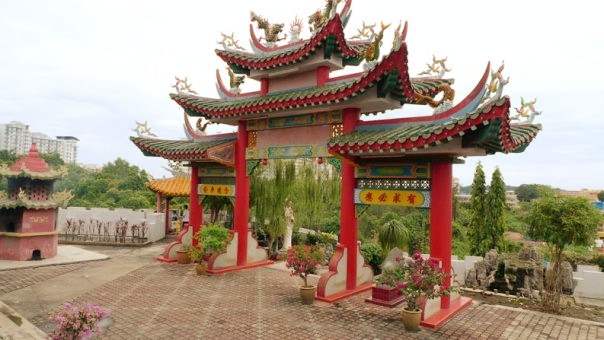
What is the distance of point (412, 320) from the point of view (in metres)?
7.97

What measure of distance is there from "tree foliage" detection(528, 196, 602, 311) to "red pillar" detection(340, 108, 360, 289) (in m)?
4.68

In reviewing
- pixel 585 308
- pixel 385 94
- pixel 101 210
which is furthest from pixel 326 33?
pixel 101 210

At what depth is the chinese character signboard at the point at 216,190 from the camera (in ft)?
43.7

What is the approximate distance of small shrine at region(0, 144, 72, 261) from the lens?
14.4 metres

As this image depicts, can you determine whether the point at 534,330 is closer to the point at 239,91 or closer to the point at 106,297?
the point at 106,297

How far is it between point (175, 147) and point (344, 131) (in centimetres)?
649

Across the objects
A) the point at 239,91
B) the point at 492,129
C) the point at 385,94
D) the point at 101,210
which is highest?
the point at 239,91

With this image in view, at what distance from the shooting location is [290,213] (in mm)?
17500

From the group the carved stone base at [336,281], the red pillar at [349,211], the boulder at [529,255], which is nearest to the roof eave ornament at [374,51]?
the red pillar at [349,211]

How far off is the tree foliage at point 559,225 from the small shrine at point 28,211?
15762mm

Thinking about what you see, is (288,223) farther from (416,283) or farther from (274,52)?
(416,283)

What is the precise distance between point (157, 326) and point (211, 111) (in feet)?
22.1

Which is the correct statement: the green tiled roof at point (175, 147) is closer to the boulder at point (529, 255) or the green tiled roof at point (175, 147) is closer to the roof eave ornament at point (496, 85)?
the roof eave ornament at point (496, 85)

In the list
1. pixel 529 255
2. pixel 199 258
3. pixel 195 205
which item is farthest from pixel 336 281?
pixel 529 255
